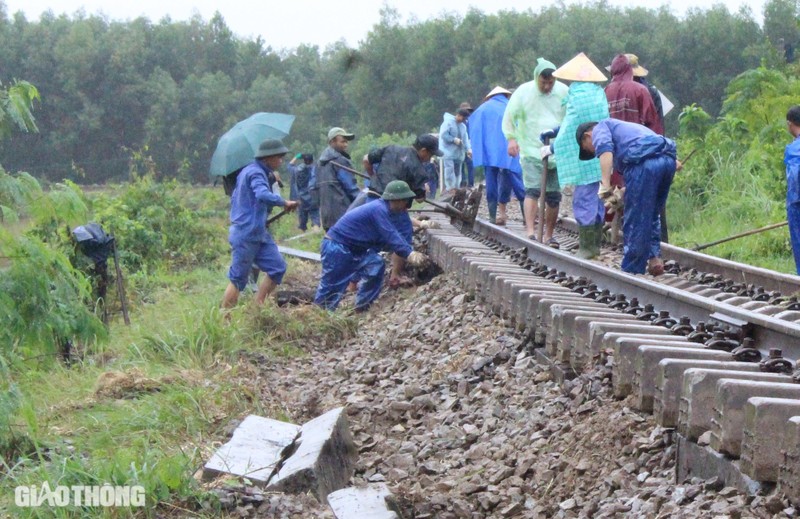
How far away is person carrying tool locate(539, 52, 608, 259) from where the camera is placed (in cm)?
896

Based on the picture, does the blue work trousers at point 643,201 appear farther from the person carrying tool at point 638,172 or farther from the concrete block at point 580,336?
the concrete block at point 580,336

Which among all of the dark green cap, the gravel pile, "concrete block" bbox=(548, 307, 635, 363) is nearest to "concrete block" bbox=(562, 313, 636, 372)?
"concrete block" bbox=(548, 307, 635, 363)

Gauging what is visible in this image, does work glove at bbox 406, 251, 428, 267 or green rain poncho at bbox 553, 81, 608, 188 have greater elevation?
green rain poncho at bbox 553, 81, 608, 188

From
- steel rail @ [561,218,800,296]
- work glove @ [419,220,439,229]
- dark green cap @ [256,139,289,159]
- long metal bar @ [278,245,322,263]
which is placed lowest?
long metal bar @ [278,245,322,263]

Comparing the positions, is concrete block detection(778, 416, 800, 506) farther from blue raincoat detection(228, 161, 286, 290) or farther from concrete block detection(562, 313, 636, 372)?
blue raincoat detection(228, 161, 286, 290)

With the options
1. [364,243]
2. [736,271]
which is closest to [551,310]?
[736,271]

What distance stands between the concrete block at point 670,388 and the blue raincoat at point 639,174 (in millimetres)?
3585

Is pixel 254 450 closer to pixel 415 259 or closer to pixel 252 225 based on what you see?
pixel 252 225

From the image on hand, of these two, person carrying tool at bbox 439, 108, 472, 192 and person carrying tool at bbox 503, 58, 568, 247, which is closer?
person carrying tool at bbox 503, 58, 568, 247

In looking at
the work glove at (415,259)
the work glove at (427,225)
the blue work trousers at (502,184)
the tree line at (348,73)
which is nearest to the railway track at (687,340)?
the work glove at (415,259)

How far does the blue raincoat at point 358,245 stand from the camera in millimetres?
9594

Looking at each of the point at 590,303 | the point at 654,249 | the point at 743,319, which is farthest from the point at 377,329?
the point at 743,319

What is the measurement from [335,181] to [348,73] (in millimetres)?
50725

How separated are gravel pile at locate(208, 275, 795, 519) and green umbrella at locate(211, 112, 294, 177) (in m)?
3.85
